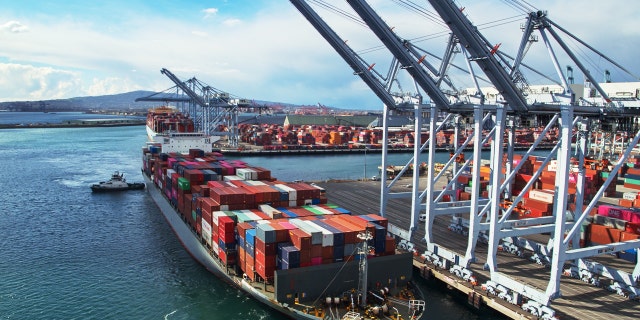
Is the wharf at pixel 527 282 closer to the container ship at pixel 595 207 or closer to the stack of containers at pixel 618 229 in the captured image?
the stack of containers at pixel 618 229

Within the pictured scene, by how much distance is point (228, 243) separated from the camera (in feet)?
80.8

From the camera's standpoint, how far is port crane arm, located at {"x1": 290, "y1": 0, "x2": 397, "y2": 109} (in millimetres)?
28484

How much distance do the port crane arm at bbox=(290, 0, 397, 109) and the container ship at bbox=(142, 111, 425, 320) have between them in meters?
8.02

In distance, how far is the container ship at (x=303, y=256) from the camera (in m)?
20.4

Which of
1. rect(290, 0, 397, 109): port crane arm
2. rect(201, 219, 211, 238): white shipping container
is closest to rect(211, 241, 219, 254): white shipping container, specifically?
rect(201, 219, 211, 238): white shipping container

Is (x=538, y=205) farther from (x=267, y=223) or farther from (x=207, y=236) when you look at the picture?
(x=207, y=236)

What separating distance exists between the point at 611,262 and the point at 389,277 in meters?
13.6

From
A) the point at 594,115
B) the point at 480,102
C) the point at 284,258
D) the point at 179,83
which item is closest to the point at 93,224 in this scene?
the point at 284,258

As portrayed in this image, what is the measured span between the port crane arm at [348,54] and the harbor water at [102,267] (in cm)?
1207

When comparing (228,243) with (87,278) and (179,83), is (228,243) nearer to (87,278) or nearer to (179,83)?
(87,278)

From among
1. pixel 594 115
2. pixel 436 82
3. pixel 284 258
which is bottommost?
pixel 284 258

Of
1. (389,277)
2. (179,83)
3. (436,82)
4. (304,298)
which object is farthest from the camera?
(179,83)

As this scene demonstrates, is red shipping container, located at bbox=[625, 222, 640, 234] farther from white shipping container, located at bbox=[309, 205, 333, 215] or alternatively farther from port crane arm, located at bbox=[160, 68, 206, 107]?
port crane arm, located at bbox=[160, 68, 206, 107]

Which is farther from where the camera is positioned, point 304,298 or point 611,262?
point 611,262
